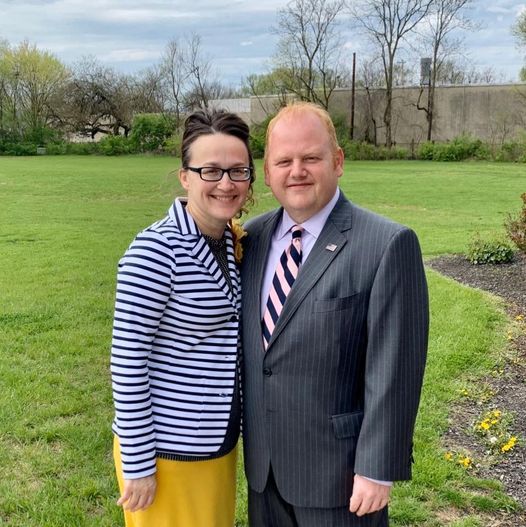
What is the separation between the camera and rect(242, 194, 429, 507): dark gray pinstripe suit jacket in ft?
6.05

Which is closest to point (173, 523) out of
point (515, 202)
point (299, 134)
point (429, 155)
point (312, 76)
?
point (299, 134)

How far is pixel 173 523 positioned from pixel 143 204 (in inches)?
604

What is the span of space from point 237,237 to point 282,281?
281 mm

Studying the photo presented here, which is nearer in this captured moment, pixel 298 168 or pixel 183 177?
pixel 298 168

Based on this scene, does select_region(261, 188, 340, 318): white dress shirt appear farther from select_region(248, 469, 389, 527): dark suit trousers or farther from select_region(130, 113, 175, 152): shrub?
select_region(130, 113, 175, 152): shrub

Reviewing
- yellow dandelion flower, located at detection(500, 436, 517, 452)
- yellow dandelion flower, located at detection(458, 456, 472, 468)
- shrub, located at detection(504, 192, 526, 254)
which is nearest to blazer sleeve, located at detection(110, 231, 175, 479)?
yellow dandelion flower, located at detection(458, 456, 472, 468)

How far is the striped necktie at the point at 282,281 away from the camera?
1.98 metres

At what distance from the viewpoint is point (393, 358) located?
1833mm

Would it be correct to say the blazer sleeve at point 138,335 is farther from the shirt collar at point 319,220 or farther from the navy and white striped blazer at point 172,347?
the shirt collar at point 319,220

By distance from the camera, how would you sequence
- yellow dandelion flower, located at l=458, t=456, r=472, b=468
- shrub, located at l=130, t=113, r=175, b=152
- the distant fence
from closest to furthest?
yellow dandelion flower, located at l=458, t=456, r=472, b=468, shrub, located at l=130, t=113, r=175, b=152, the distant fence

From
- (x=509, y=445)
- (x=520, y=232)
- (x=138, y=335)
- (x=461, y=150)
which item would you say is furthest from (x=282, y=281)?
(x=461, y=150)

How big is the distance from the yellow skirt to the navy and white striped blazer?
56mm

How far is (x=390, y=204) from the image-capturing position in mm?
17469

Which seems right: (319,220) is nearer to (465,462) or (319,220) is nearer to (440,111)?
(465,462)
